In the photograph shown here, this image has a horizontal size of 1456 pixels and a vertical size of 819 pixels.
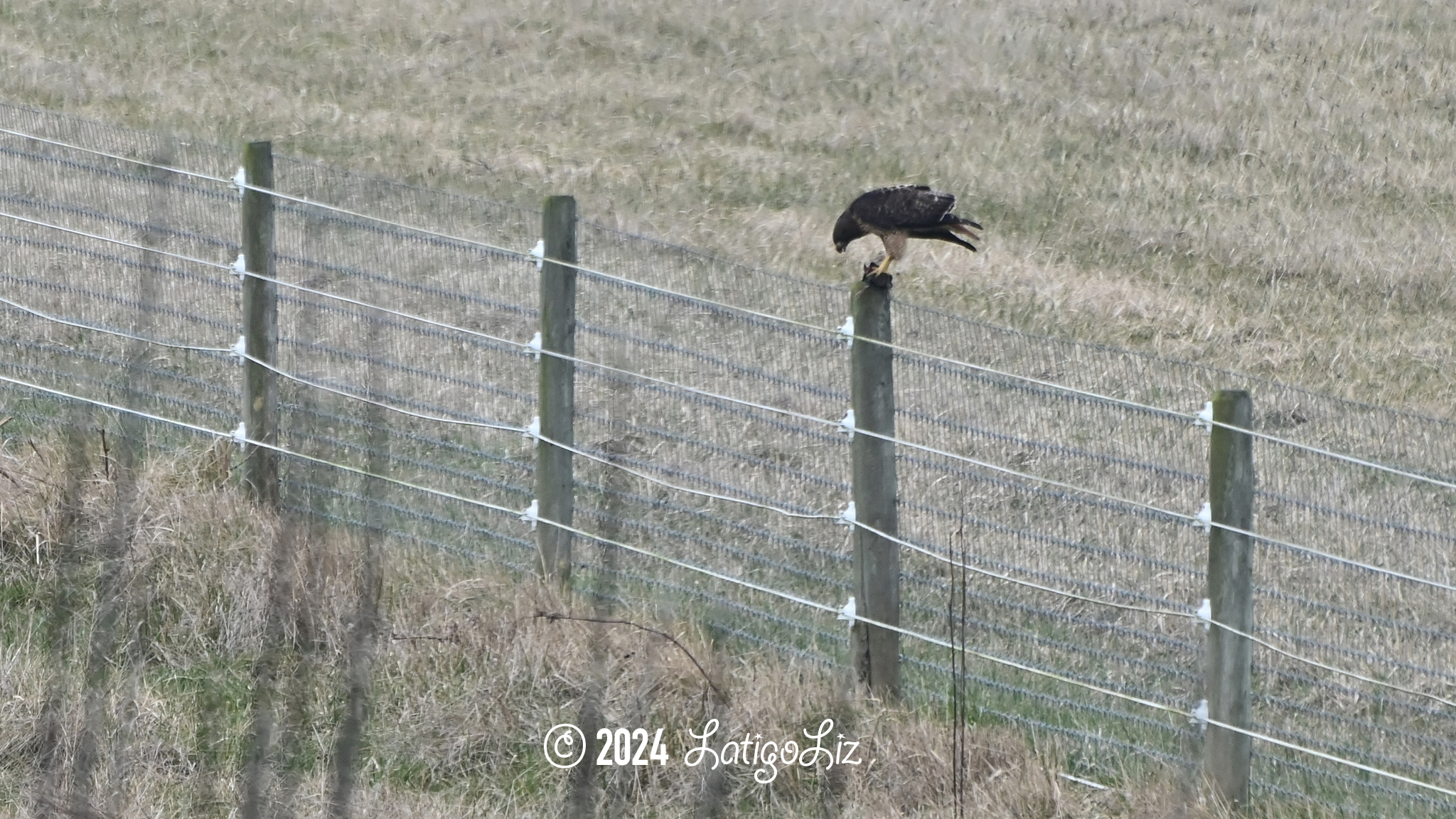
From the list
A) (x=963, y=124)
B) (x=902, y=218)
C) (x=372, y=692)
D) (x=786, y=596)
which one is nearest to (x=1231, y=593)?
(x=786, y=596)

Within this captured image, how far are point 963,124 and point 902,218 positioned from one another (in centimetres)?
995

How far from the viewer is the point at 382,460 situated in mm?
6629

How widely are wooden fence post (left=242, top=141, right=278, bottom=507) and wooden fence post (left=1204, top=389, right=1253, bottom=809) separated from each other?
323cm

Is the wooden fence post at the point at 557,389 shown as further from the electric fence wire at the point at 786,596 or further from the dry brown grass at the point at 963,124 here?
the dry brown grass at the point at 963,124

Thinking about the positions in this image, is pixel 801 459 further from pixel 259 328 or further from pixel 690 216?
pixel 690 216

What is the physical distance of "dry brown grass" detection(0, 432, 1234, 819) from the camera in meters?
4.64

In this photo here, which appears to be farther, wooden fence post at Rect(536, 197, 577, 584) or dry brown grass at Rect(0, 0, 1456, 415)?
dry brown grass at Rect(0, 0, 1456, 415)

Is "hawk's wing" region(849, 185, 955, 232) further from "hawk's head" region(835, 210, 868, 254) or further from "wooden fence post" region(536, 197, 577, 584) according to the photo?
"wooden fence post" region(536, 197, 577, 584)

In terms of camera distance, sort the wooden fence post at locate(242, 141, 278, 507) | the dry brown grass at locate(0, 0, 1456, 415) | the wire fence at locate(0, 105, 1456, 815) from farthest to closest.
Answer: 1. the dry brown grass at locate(0, 0, 1456, 415)
2. the wooden fence post at locate(242, 141, 278, 507)
3. the wire fence at locate(0, 105, 1456, 815)

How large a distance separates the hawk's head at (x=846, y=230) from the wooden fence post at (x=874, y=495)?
71 centimetres

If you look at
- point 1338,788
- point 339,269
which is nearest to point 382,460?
point 339,269

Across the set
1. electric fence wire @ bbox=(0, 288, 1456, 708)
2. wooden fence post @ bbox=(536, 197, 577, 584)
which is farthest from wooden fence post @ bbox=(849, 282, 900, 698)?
wooden fence post @ bbox=(536, 197, 577, 584)

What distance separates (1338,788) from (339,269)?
13.3 feet

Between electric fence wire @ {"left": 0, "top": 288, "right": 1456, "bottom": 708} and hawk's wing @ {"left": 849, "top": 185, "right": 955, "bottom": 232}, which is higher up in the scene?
hawk's wing @ {"left": 849, "top": 185, "right": 955, "bottom": 232}
